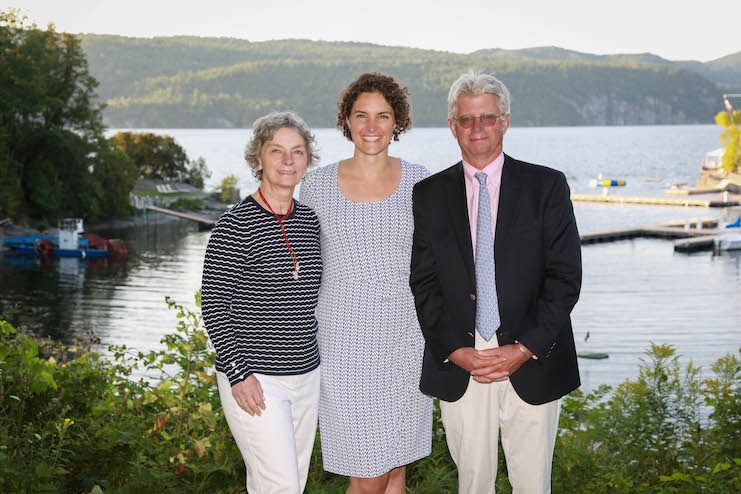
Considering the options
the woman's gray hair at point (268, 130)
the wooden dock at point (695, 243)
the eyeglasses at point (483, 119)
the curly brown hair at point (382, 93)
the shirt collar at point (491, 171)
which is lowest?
the wooden dock at point (695, 243)

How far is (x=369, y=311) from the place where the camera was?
3207 mm

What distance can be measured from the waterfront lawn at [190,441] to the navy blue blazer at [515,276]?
0.95 m

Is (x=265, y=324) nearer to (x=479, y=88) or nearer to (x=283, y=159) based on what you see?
(x=283, y=159)

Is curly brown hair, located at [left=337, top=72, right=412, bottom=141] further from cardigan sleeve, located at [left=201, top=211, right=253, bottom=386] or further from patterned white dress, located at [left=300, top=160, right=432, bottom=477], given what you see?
cardigan sleeve, located at [left=201, top=211, right=253, bottom=386]

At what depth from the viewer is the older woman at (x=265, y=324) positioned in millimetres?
2857

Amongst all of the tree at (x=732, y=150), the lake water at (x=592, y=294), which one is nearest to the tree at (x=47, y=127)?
the lake water at (x=592, y=294)

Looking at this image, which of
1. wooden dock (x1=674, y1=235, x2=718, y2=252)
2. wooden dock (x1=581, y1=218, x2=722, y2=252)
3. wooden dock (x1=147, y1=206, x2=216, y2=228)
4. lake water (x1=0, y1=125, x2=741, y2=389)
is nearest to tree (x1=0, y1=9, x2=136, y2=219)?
lake water (x1=0, y1=125, x2=741, y2=389)

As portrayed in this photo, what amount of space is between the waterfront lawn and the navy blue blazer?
37.6 inches

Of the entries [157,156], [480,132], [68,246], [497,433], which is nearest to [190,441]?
[497,433]

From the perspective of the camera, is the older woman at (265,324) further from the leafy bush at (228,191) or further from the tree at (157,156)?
the tree at (157,156)

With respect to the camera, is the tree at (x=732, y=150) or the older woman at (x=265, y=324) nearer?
the older woman at (x=265, y=324)

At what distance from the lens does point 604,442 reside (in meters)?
4.48

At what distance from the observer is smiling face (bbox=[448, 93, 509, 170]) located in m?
3.10

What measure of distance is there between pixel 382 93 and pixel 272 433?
1.34m
